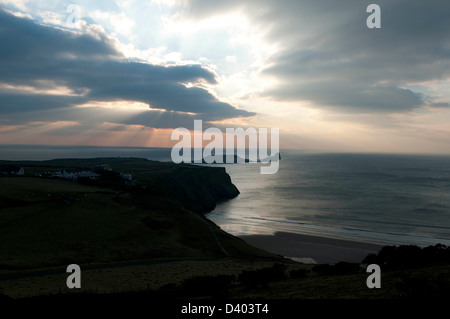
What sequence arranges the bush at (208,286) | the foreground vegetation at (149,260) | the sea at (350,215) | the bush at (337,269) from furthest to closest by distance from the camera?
1. the sea at (350,215)
2. the bush at (337,269)
3. the bush at (208,286)
4. the foreground vegetation at (149,260)

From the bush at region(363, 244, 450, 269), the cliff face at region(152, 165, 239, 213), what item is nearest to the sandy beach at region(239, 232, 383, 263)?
the bush at region(363, 244, 450, 269)

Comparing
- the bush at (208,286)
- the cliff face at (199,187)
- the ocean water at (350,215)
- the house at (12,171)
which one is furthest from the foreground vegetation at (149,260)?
the cliff face at (199,187)

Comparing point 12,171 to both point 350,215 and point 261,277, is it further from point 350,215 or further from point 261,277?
point 350,215

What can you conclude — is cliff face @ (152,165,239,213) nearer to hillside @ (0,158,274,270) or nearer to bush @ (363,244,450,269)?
hillside @ (0,158,274,270)

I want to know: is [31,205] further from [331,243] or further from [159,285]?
[331,243]

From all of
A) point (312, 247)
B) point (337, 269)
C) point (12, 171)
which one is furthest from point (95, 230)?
point (12, 171)

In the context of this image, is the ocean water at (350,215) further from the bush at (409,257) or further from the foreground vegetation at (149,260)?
the bush at (409,257)
